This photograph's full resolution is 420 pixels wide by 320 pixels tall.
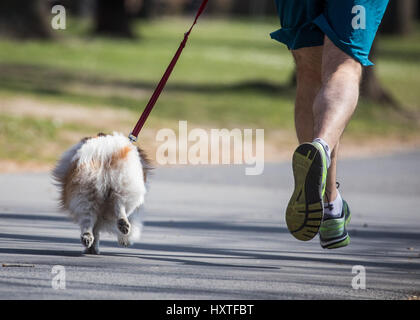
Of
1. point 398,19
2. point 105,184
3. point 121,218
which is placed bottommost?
point 398,19

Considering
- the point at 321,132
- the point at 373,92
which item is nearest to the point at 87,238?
the point at 321,132

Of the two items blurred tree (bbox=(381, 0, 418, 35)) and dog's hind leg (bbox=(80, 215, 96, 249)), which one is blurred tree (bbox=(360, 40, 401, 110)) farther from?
blurred tree (bbox=(381, 0, 418, 35))

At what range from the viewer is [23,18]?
89.0 feet

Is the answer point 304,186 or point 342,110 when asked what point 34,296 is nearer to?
point 304,186

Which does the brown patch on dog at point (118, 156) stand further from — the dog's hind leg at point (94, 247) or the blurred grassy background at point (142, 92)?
the blurred grassy background at point (142, 92)

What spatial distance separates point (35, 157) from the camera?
1161 centimetres

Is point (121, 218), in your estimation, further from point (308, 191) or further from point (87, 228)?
point (308, 191)

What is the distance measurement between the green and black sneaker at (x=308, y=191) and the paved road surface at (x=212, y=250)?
0.33 meters

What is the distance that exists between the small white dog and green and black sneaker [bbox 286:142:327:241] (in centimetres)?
103

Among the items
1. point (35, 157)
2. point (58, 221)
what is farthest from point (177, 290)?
→ point (35, 157)

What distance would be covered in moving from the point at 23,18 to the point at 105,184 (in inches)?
913

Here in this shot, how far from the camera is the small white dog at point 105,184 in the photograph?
16.4 feet

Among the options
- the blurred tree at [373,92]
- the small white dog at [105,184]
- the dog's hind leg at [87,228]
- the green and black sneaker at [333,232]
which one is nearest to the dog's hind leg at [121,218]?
the small white dog at [105,184]

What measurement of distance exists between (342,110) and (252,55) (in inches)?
1038
